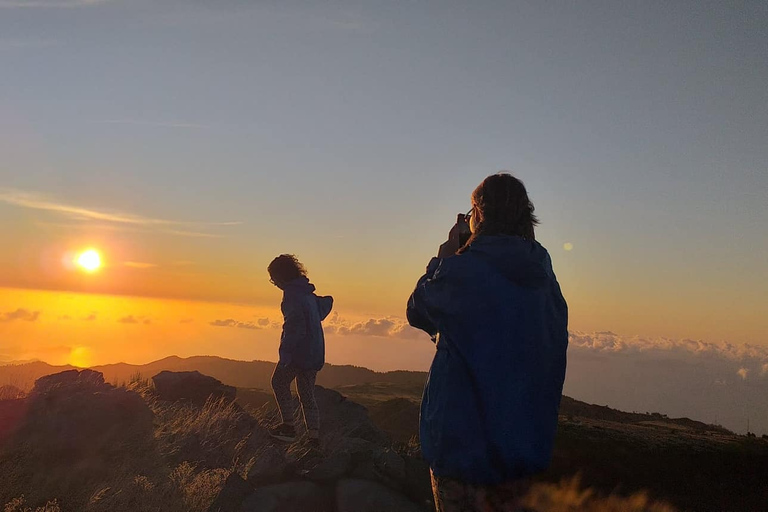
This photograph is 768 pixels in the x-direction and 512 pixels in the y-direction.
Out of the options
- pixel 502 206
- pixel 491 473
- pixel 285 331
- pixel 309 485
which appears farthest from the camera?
pixel 285 331

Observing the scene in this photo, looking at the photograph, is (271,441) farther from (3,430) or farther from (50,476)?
(3,430)

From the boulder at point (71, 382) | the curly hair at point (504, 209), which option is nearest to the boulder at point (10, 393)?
the boulder at point (71, 382)

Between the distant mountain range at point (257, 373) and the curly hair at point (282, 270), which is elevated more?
the curly hair at point (282, 270)

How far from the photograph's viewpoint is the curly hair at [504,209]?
318 centimetres

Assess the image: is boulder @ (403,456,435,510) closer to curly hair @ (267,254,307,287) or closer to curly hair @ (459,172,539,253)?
curly hair @ (267,254,307,287)

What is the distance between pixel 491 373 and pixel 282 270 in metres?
6.48

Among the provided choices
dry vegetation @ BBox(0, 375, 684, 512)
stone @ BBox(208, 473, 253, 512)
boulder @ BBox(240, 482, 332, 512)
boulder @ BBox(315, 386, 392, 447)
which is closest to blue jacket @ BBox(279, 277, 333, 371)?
dry vegetation @ BBox(0, 375, 684, 512)

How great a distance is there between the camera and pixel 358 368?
161 feet

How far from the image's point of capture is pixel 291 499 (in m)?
7.62

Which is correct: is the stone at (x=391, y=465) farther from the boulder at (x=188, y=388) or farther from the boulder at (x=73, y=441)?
the boulder at (x=188, y=388)

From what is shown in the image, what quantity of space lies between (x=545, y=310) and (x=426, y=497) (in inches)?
229

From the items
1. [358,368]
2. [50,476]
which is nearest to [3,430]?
[50,476]

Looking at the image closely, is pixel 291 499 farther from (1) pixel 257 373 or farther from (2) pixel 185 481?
(1) pixel 257 373

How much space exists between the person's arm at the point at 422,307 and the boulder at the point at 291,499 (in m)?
5.03
